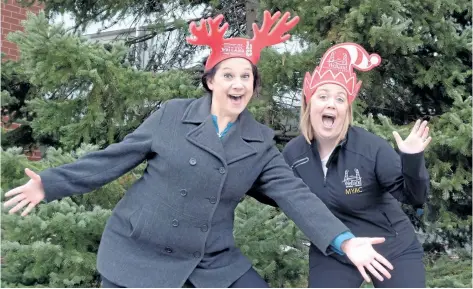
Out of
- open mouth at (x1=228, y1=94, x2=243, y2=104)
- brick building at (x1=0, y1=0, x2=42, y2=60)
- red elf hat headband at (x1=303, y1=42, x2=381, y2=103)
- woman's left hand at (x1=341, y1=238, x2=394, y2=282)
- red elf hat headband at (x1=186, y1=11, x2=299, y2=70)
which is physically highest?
brick building at (x1=0, y1=0, x2=42, y2=60)

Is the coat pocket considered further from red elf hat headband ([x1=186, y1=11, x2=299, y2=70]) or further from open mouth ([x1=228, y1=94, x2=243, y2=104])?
red elf hat headband ([x1=186, y1=11, x2=299, y2=70])

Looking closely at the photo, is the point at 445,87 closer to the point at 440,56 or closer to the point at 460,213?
the point at 440,56

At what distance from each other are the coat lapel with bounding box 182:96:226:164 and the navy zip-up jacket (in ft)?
1.81

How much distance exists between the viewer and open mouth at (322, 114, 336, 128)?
9.84ft

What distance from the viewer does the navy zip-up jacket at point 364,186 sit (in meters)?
2.94

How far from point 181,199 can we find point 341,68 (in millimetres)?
1151

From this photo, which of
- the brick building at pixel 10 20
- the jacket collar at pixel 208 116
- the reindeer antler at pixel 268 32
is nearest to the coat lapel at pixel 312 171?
the jacket collar at pixel 208 116

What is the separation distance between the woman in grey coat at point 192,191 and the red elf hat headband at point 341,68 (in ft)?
1.46

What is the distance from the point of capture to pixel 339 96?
3072 mm

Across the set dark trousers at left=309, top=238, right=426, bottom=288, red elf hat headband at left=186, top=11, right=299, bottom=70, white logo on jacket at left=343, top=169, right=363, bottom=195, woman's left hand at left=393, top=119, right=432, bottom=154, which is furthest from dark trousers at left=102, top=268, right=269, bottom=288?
red elf hat headband at left=186, top=11, right=299, bottom=70

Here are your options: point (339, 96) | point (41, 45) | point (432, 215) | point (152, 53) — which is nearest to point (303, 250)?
point (432, 215)

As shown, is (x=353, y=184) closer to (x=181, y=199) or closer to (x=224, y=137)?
(x=224, y=137)

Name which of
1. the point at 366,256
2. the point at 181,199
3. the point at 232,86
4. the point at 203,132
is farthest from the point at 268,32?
the point at 366,256

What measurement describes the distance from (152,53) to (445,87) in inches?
111
